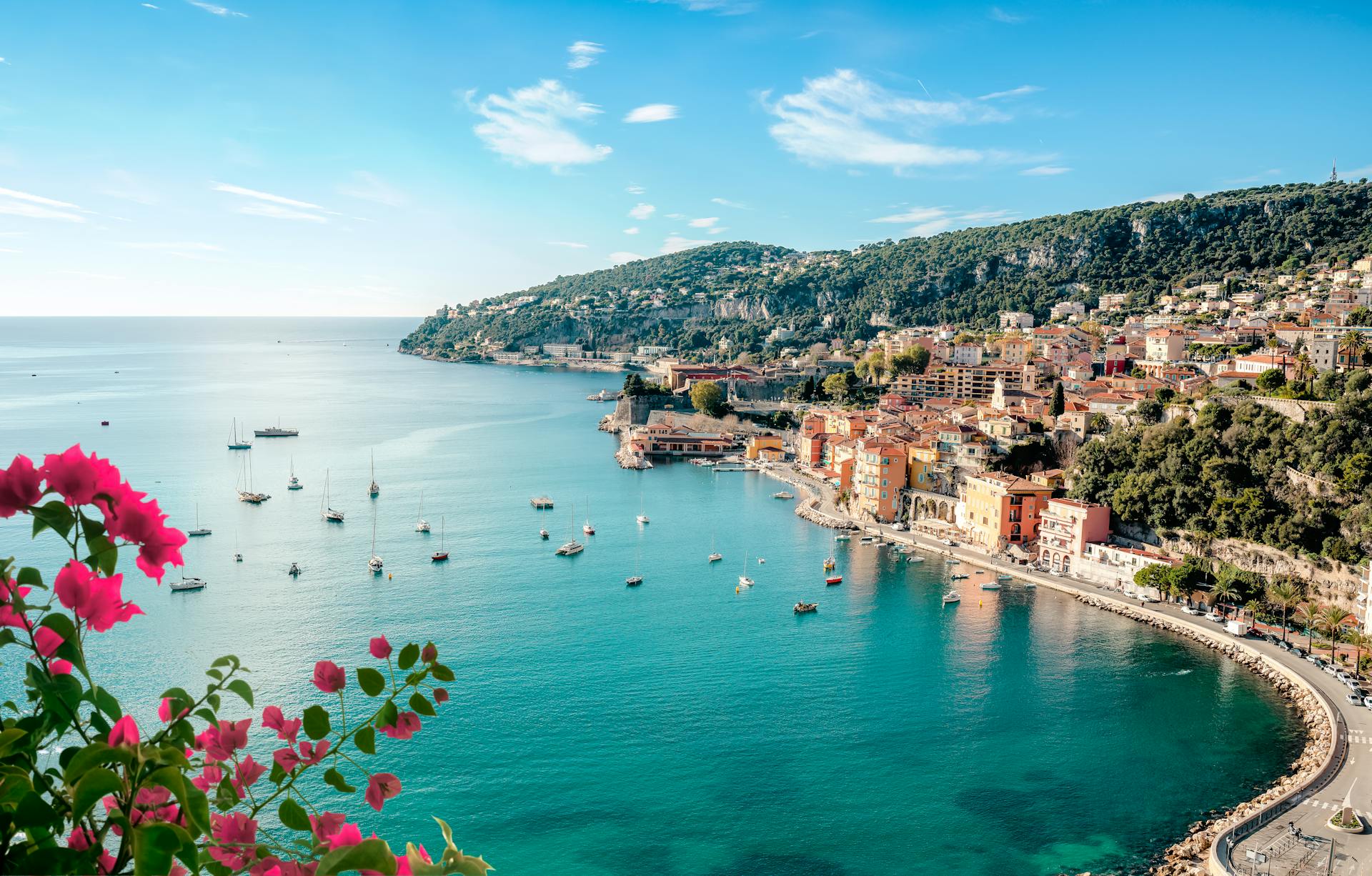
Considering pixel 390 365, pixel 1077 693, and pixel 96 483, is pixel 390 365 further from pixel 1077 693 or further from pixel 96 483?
pixel 96 483

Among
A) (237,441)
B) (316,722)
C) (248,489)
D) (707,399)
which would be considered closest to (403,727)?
(316,722)

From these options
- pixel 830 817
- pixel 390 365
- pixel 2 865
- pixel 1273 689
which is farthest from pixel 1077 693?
pixel 390 365

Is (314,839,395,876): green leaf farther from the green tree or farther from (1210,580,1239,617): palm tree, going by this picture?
the green tree

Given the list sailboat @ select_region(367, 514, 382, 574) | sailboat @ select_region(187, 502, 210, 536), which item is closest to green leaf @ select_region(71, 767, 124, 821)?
sailboat @ select_region(367, 514, 382, 574)

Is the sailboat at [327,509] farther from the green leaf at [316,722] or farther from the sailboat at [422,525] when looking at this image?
the green leaf at [316,722]

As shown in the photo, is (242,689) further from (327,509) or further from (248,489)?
(248,489)

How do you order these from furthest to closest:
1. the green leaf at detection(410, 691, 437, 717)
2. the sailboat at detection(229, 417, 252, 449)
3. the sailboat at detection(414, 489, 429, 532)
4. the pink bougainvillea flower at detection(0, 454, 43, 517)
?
the sailboat at detection(229, 417, 252, 449), the sailboat at detection(414, 489, 429, 532), the green leaf at detection(410, 691, 437, 717), the pink bougainvillea flower at detection(0, 454, 43, 517)
